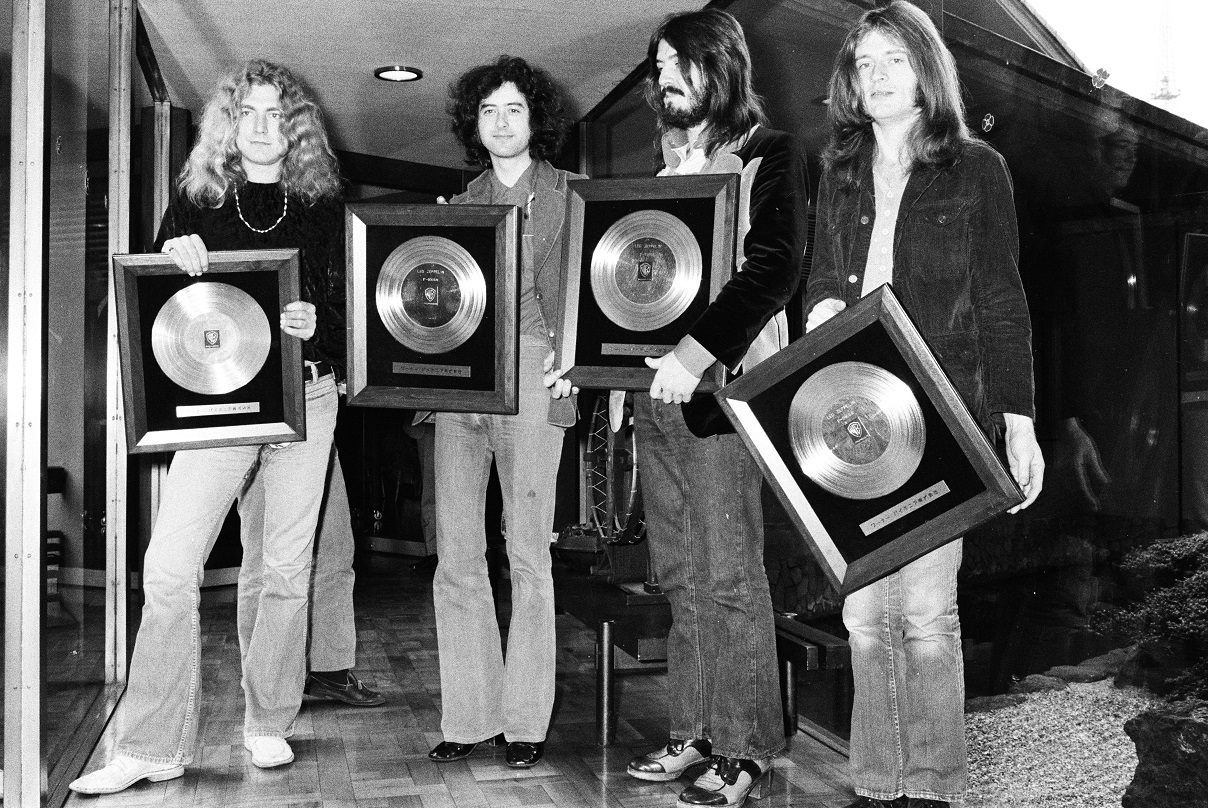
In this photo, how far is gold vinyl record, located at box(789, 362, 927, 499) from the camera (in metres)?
1.92

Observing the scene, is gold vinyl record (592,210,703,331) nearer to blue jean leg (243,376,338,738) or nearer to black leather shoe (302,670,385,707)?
blue jean leg (243,376,338,738)

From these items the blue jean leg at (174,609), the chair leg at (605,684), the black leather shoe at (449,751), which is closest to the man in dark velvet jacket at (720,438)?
the chair leg at (605,684)

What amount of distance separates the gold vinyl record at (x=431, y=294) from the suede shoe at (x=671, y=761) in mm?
1029

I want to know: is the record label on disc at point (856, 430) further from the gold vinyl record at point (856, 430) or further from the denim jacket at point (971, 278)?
the denim jacket at point (971, 278)

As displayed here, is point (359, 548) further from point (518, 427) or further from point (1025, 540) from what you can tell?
point (1025, 540)

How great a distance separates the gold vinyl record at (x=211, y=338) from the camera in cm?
247

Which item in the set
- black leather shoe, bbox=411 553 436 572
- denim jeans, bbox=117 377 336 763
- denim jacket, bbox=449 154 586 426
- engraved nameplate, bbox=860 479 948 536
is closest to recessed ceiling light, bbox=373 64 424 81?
black leather shoe, bbox=411 553 436 572

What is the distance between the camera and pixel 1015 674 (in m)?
2.18

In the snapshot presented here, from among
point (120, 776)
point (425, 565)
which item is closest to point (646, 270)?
point (120, 776)

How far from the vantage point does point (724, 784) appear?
7.91ft

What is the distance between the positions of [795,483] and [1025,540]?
0.46m

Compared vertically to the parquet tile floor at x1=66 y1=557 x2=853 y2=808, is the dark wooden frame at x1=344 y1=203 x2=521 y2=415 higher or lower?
higher

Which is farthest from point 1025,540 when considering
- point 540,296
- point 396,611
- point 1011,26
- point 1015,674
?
point 396,611

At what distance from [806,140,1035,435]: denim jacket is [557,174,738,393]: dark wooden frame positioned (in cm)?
36
